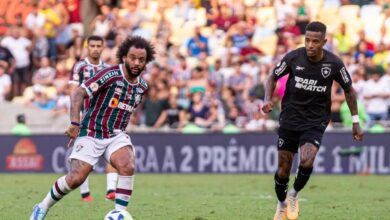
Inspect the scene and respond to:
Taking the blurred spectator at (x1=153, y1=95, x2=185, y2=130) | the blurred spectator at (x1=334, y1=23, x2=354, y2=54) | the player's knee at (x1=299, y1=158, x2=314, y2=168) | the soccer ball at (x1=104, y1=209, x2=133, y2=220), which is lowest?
the blurred spectator at (x1=153, y1=95, x2=185, y2=130)

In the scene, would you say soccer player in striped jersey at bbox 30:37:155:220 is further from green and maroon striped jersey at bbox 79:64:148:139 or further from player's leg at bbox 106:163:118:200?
player's leg at bbox 106:163:118:200

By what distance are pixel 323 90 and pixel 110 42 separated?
1481cm

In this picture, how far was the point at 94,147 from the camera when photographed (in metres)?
11.3

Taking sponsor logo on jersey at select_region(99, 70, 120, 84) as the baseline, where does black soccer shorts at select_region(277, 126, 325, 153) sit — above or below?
below

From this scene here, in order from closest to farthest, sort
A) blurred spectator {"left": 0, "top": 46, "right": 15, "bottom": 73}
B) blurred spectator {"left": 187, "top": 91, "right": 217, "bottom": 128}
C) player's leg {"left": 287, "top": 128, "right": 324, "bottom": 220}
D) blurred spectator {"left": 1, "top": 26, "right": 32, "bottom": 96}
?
1. player's leg {"left": 287, "top": 128, "right": 324, "bottom": 220}
2. blurred spectator {"left": 187, "top": 91, "right": 217, "bottom": 128}
3. blurred spectator {"left": 0, "top": 46, "right": 15, "bottom": 73}
4. blurred spectator {"left": 1, "top": 26, "right": 32, "bottom": 96}

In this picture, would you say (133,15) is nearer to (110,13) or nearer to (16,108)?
(110,13)

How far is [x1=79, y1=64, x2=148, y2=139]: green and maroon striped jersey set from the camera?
1120 centimetres

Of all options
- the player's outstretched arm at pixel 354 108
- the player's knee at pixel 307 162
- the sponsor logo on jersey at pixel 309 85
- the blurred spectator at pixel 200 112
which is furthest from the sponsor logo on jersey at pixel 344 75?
the blurred spectator at pixel 200 112

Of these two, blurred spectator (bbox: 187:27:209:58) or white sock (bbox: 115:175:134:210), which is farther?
blurred spectator (bbox: 187:27:209:58)

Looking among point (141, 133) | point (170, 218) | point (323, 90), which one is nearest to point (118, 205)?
point (170, 218)

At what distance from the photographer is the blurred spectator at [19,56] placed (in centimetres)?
2727

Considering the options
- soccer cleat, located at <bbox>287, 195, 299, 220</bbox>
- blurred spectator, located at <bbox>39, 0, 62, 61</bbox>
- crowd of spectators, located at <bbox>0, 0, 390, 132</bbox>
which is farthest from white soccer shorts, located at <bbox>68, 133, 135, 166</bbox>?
blurred spectator, located at <bbox>39, 0, 62, 61</bbox>

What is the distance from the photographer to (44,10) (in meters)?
28.4

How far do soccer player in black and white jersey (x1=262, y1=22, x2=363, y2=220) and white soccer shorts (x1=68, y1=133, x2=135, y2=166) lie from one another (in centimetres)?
192
